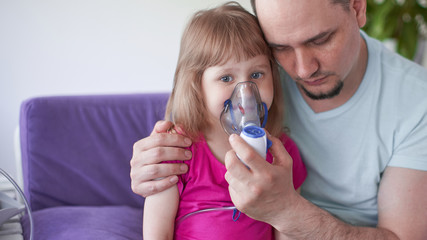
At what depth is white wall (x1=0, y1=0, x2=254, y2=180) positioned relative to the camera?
91.1 inches

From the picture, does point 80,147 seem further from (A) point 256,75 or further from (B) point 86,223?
(A) point 256,75

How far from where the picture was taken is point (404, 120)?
4.83 feet

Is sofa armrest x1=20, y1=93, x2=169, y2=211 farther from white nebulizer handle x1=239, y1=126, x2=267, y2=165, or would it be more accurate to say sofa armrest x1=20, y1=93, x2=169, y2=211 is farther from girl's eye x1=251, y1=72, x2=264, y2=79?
white nebulizer handle x1=239, y1=126, x2=267, y2=165

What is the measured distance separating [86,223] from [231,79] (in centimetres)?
88

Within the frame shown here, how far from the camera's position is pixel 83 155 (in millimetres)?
1818

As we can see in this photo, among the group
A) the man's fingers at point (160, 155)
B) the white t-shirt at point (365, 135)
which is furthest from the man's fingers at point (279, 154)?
the white t-shirt at point (365, 135)

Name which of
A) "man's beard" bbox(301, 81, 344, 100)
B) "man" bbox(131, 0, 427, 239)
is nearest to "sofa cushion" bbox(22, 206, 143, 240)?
"man" bbox(131, 0, 427, 239)

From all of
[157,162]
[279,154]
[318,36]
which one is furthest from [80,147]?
[318,36]

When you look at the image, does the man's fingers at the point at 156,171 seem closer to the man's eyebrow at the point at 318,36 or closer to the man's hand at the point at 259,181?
the man's hand at the point at 259,181

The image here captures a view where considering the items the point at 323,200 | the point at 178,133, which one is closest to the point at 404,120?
the point at 323,200

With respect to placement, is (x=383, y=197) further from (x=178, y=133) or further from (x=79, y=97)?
Answer: (x=79, y=97)

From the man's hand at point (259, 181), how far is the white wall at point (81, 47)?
1619 mm

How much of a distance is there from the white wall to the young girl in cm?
116

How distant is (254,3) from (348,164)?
0.74 metres
